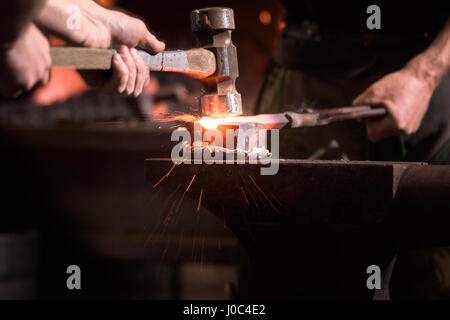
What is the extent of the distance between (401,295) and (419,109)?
50 cm

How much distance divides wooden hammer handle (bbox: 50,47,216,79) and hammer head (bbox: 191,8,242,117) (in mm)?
22

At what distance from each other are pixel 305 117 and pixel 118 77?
20.2 inches

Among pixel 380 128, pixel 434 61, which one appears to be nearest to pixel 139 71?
pixel 380 128

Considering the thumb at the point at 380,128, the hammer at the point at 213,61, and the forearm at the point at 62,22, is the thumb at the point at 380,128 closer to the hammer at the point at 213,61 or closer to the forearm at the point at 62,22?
the hammer at the point at 213,61

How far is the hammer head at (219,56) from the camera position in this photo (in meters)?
1.20

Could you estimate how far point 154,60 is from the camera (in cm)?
108

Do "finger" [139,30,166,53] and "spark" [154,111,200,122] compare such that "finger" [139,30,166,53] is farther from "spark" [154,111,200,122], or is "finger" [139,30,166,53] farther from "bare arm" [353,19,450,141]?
"bare arm" [353,19,450,141]

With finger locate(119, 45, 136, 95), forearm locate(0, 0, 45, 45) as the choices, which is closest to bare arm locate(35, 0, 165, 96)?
finger locate(119, 45, 136, 95)

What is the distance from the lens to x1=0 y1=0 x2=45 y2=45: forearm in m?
0.71

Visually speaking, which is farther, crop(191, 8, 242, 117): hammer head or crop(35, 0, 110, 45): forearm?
crop(191, 8, 242, 117): hammer head

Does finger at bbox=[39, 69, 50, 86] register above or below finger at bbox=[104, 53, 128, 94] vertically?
below

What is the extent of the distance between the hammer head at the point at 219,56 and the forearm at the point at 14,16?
1.65 ft

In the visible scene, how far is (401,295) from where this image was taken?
4.67 feet
